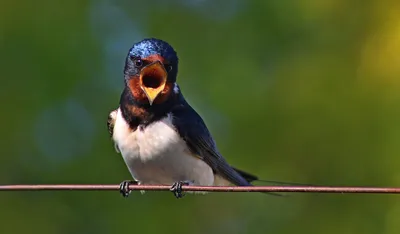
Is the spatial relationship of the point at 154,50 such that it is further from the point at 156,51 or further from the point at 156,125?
the point at 156,125

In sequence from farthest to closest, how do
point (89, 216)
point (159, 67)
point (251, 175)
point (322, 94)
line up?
point (89, 216) < point (322, 94) < point (251, 175) < point (159, 67)

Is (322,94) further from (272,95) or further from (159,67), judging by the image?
(159,67)

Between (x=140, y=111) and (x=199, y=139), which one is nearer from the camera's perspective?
(x=140, y=111)

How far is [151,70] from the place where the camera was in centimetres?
295

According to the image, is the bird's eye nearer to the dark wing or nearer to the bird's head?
the bird's head

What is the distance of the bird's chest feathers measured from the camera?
9.78 ft

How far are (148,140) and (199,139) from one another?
24 cm

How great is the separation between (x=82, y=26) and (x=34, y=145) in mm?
579

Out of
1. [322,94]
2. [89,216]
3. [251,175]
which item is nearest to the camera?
[251,175]

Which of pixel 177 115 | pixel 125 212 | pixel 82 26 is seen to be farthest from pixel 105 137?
pixel 177 115

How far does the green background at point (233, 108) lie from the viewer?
11.5 feet

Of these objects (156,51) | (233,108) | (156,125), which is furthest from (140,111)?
(233,108)

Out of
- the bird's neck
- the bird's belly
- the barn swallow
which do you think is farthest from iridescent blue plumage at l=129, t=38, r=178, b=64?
the bird's belly

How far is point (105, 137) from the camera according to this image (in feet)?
12.6
